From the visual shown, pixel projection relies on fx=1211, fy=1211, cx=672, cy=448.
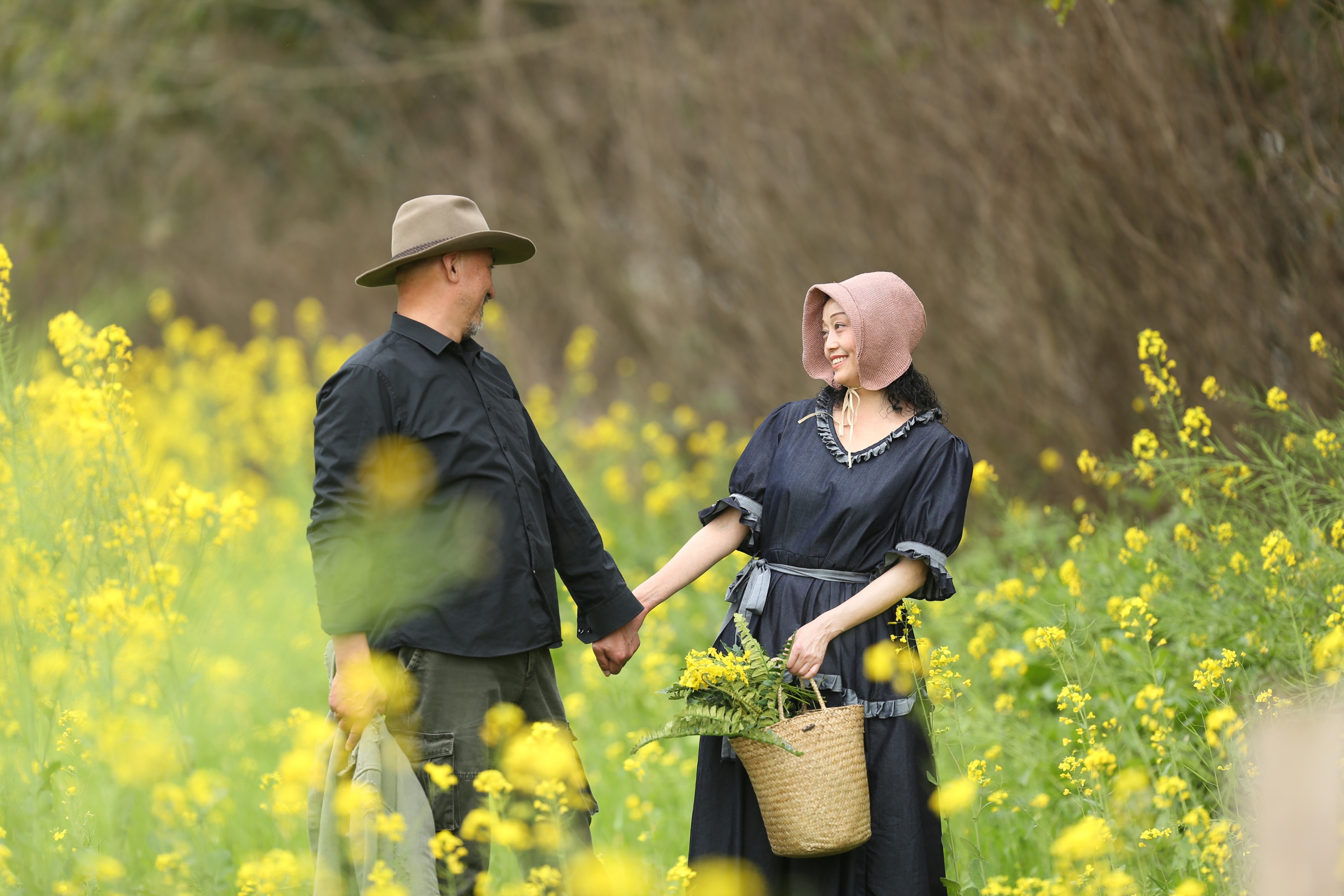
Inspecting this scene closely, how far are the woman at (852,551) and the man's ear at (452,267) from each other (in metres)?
0.78

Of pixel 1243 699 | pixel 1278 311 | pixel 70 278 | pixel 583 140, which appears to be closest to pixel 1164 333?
pixel 1278 311

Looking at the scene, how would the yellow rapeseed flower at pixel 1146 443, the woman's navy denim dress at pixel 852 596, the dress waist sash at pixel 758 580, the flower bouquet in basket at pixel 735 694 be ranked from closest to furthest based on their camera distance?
the flower bouquet in basket at pixel 735 694, the woman's navy denim dress at pixel 852 596, the dress waist sash at pixel 758 580, the yellow rapeseed flower at pixel 1146 443

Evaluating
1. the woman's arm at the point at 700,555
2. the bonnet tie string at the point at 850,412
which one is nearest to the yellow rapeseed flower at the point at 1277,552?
the bonnet tie string at the point at 850,412

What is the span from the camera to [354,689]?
7.98ft

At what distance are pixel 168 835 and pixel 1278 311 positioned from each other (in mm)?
3838

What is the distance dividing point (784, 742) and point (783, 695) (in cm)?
15

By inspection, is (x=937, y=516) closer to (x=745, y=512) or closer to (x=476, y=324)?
(x=745, y=512)

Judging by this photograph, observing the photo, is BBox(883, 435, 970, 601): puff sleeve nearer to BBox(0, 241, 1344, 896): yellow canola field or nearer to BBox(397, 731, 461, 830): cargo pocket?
BBox(0, 241, 1344, 896): yellow canola field

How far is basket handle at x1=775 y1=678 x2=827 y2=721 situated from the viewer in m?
2.43

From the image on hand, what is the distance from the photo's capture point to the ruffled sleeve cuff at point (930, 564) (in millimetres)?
2512

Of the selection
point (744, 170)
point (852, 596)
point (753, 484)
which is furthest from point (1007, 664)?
point (744, 170)

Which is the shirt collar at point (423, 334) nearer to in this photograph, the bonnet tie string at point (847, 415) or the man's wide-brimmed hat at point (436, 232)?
the man's wide-brimmed hat at point (436, 232)

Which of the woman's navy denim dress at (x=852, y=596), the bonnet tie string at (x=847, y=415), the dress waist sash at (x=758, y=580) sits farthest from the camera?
the bonnet tie string at (x=847, y=415)

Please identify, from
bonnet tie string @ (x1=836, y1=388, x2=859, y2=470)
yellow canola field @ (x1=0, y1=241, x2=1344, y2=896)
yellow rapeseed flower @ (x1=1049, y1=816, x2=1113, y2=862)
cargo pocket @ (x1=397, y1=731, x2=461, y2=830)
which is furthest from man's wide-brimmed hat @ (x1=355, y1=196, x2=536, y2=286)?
yellow rapeseed flower @ (x1=1049, y1=816, x2=1113, y2=862)
